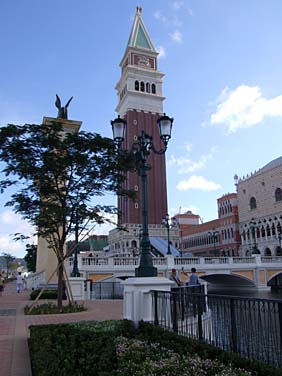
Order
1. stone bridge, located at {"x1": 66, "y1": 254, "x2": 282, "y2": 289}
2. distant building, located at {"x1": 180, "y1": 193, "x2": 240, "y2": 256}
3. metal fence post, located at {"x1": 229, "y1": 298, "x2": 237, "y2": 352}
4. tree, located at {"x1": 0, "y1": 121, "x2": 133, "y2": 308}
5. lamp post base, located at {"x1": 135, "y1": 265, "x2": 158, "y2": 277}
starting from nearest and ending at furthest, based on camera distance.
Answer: metal fence post, located at {"x1": 229, "y1": 298, "x2": 237, "y2": 352}
lamp post base, located at {"x1": 135, "y1": 265, "x2": 158, "y2": 277}
tree, located at {"x1": 0, "y1": 121, "x2": 133, "y2": 308}
stone bridge, located at {"x1": 66, "y1": 254, "x2": 282, "y2": 289}
distant building, located at {"x1": 180, "y1": 193, "x2": 240, "y2": 256}

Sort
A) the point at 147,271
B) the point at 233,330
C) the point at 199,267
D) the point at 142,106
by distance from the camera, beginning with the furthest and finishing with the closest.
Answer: the point at 142,106 → the point at 199,267 → the point at 147,271 → the point at 233,330

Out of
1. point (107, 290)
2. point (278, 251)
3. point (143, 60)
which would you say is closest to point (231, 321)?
point (107, 290)

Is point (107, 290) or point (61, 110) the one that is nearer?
point (61, 110)

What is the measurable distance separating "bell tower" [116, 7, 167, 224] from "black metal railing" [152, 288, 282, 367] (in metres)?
56.4

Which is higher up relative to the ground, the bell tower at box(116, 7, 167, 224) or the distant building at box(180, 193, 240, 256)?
the bell tower at box(116, 7, 167, 224)

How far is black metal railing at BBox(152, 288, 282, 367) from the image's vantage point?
5.20 metres

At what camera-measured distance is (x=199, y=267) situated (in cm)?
3600

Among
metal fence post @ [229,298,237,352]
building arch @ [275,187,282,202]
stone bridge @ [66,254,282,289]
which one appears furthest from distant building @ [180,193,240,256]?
metal fence post @ [229,298,237,352]

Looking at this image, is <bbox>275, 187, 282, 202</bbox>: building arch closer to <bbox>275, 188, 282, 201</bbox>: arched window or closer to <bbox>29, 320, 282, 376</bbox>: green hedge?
<bbox>275, 188, 282, 201</bbox>: arched window

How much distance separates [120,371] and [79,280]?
1752cm

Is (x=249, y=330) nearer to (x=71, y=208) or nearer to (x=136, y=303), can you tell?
(x=136, y=303)

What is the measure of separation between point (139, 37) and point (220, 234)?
48.9 metres

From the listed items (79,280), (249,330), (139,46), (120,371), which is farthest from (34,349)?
(139,46)

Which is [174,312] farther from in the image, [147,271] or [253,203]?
[253,203]
